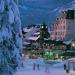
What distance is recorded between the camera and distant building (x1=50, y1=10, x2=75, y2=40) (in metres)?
7.18

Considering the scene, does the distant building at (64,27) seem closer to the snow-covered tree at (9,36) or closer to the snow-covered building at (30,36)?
the snow-covered building at (30,36)

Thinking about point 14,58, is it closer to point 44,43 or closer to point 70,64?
point 44,43

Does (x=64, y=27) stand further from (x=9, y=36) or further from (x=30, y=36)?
(x=9, y=36)

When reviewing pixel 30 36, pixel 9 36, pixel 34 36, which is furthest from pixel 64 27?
pixel 9 36

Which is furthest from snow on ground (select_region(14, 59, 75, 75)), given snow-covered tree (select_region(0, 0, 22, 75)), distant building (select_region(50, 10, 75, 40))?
snow-covered tree (select_region(0, 0, 22, 75))

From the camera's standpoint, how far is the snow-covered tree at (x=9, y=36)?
11.8 feet

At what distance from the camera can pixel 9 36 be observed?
3.63 metres

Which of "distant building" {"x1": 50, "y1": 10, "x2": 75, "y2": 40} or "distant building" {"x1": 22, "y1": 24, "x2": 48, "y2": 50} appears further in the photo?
"distant building" {"x1": 50, "y1": 10, "x2": 75, "y2": 40}

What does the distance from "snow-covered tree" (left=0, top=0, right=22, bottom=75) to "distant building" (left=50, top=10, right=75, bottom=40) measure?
11.1ft

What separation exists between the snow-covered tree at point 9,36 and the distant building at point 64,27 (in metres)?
3.39

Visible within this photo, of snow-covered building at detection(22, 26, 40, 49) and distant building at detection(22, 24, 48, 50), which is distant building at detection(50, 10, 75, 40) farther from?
snow-covered building at detection(22, 26, 40, 49)

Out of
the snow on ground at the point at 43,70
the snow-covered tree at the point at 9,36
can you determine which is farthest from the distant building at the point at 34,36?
the snow-covered tree at the point at 9,36

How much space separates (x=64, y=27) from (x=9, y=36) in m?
3.72

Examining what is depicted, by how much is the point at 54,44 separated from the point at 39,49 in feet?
1.11
